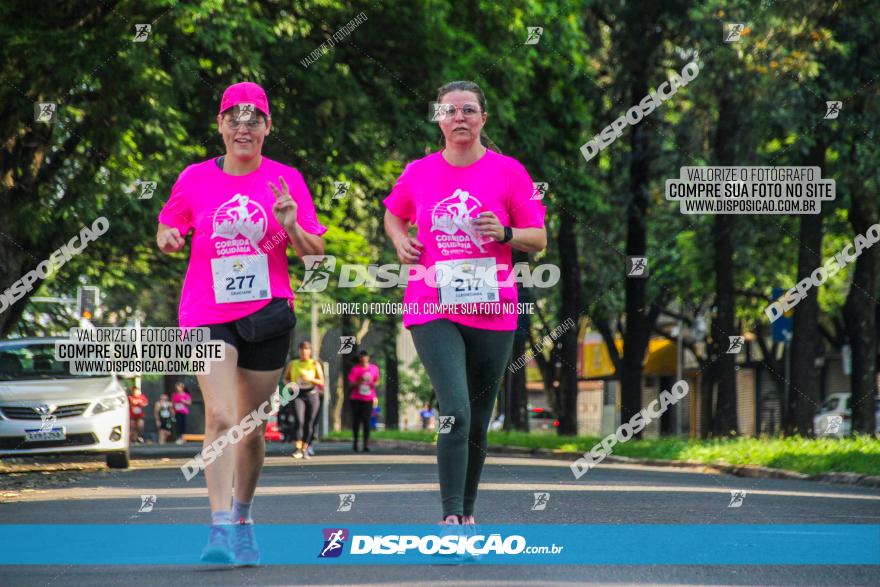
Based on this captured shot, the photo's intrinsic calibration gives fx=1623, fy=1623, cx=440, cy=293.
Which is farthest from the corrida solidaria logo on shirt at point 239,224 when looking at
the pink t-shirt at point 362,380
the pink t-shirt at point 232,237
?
the pink t-shirt at point 362,380

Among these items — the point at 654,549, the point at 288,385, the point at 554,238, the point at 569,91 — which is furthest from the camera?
the point at 554,238

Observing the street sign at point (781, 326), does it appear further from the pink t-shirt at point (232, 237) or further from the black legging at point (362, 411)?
the pink t-shirt at point (232, 237)

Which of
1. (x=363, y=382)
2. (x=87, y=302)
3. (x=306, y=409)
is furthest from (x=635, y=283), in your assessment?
(x=87, y=302)

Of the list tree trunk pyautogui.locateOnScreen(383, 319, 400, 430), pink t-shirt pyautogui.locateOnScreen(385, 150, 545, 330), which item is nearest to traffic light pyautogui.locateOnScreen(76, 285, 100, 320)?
pink t-shirt pyautogui.locateOnScreen(385, 150, 545, 330)

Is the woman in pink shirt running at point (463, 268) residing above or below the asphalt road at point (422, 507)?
above

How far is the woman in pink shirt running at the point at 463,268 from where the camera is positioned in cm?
727

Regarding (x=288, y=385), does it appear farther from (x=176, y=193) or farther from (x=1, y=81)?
(x=176, y=193)

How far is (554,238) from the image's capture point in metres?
36.5

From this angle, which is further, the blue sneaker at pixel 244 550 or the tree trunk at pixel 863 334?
the tree trunk at pixel 863 334

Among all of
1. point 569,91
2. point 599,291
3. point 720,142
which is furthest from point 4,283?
point 599,291

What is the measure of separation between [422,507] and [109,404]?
8895mm

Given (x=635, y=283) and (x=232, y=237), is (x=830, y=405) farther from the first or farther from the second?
(x=232, y=237)

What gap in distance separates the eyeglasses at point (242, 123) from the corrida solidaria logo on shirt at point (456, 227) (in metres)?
0.90

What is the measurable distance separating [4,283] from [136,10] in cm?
535
